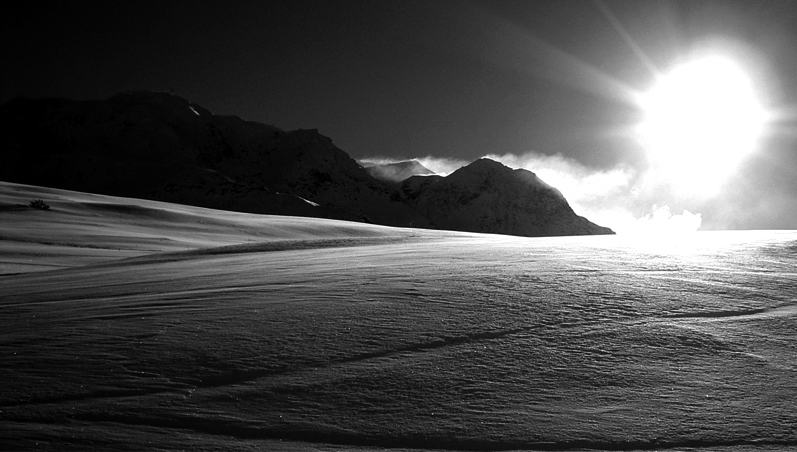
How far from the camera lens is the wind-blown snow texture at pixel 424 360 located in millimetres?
2711

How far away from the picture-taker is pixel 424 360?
3562 millimetres

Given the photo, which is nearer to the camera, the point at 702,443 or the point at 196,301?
the point at 702,443

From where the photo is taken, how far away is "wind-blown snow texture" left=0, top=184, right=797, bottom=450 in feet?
8.89

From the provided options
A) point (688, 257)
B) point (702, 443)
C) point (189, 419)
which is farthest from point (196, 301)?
point (688, 257)

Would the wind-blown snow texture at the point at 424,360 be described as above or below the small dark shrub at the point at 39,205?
below

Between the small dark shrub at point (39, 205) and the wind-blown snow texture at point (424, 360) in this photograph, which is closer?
the wind-blown snow texture at point (424, 360)

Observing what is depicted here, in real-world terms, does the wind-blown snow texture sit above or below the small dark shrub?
below

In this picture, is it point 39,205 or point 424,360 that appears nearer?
point 424,360

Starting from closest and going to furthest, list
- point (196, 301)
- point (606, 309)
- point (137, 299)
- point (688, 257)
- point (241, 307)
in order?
point (606, 309)
point (241, 307)
point (196, 301)
point (137, 299)
point (688, 257)

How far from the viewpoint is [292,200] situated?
190000 mm

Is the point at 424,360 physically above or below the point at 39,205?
below

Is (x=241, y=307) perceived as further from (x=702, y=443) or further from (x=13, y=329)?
(x=702, y=443)

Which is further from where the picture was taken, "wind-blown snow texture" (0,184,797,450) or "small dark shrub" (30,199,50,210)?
"small dark shrub" (30,199,50,210)

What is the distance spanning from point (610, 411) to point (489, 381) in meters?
0.65
